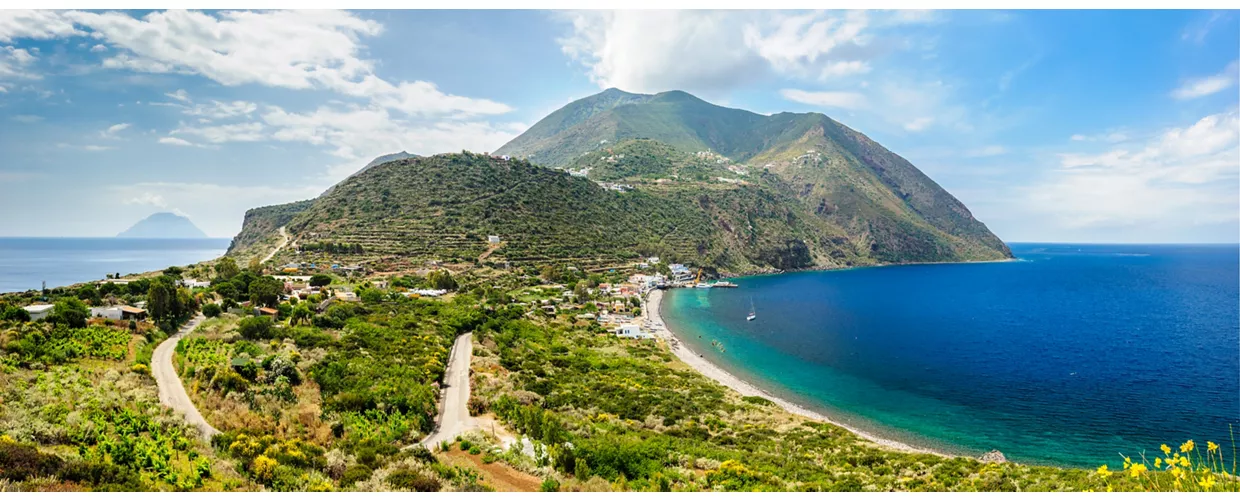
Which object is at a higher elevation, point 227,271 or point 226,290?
point 227,271

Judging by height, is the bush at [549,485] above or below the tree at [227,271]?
below

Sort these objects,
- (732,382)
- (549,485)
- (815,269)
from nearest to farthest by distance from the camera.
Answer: (549,485) < (732,382) < (815,269)

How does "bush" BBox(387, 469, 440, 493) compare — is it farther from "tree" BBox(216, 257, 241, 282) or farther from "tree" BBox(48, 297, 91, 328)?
→ "tree" BBox(216, 257, 241, 282)

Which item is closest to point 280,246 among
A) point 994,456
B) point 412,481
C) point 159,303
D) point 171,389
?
point 159,303

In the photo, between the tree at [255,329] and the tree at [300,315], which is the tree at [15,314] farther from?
the tree at [300,315]

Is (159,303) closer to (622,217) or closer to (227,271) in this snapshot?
(227,271)

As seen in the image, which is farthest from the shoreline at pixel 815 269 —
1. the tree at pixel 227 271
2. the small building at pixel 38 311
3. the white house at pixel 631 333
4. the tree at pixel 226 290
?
the small building at pixel 38 311

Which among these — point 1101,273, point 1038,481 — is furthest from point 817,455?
point 1101,273
